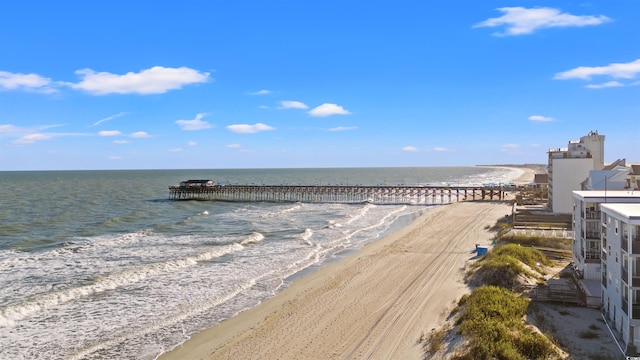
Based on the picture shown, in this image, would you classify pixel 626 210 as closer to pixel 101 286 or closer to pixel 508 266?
pixel 508 266

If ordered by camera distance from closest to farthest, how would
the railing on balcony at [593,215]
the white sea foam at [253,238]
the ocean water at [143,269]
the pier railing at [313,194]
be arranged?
the ocean water at [143,269] → the railing on balcony at [593,215] → the white sea foam at [253,238] → the pier railing at [313,194]

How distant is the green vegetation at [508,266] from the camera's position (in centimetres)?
2091

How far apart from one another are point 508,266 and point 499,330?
26.2 feet

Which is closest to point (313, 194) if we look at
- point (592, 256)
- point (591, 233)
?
point (591, 233)

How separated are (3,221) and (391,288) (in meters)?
47.8

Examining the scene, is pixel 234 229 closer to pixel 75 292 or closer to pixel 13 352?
pixel 75 292

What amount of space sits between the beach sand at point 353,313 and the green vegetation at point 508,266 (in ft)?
3.82

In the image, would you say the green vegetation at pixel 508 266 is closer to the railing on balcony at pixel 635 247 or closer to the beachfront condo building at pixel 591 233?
the beachfront condo building at pixel 591 233

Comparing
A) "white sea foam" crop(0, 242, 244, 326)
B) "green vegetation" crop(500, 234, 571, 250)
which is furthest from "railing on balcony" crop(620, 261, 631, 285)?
"white sea foam" crop(0, 242, 244, 326)

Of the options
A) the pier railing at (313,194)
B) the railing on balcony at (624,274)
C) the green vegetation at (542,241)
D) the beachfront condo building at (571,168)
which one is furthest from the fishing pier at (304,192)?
the railing on balcony at (624,274)

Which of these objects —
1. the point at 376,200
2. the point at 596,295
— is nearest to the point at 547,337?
the point at 596,295

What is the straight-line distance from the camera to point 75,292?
2306 centimetres

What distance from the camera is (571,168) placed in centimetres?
4075

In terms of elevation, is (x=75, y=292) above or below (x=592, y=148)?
below
